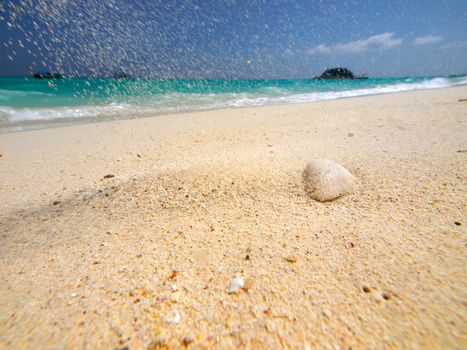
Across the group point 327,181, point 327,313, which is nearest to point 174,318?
point 327,313

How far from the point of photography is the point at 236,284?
88 cm

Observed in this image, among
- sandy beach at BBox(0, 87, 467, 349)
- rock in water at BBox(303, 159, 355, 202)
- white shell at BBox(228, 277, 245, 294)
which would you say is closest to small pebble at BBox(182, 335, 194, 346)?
sandy beach at BBox(0, 87, 467, 349)

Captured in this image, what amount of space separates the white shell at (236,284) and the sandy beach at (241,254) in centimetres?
2

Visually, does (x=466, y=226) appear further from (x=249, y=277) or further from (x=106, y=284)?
(x=106, y=284)

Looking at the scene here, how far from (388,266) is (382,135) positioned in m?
2.10

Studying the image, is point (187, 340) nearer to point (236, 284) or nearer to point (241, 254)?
point (236, 284)

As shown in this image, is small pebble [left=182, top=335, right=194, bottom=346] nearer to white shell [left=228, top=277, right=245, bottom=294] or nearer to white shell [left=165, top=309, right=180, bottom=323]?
white shell [left=165, top=309, right=180, bottom=323]

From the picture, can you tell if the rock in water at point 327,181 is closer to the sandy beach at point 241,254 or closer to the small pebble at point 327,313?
the sandy beach at point 241,254

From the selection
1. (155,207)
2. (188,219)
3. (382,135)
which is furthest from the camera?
(382,135)

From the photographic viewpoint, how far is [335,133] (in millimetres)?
2820

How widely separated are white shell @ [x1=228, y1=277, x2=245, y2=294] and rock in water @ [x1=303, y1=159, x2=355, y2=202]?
0.73m

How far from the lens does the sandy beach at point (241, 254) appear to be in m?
0.71

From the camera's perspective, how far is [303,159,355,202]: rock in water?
55.0 inches

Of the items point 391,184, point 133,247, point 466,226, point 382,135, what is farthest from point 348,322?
point 382,135
